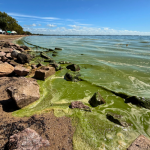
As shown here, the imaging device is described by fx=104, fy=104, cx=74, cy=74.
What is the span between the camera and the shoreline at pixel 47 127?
262 centimetres

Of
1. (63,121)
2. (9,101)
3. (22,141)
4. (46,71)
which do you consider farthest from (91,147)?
(46,71)

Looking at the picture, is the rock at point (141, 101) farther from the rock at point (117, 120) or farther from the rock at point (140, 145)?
the rock at point (140, 145)

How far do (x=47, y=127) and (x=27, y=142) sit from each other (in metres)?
0.79

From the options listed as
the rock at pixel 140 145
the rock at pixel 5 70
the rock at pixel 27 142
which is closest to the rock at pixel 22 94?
the rock at pixel 27 142

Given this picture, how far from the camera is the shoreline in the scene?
2.62m

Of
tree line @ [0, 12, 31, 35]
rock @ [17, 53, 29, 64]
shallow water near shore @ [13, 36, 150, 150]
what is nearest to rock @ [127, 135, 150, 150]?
shallow water near shore @ [13, 36, 150, 150]

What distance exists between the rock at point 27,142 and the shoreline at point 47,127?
5.6 inches

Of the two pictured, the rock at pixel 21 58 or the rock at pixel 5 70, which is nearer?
the rock at pixel 5 70

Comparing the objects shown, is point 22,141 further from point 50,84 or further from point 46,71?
point 46,71

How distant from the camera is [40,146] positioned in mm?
2420

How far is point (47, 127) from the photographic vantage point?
3.03 metres

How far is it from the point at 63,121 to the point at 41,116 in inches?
30.4

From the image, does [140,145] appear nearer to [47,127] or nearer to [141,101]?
[141,101]

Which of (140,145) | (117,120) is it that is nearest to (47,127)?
(117,120)
